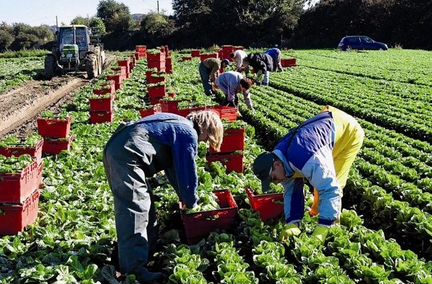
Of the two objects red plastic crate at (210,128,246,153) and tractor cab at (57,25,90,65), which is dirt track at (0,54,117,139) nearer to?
tractor cab at (57,25,90,65)

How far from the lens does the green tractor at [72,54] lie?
76.8ft

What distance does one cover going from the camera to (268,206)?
231 inches

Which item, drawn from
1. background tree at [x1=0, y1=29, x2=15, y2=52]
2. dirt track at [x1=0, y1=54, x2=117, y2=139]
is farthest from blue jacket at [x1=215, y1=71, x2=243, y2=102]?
background tree at [x1=0, y1=29, x2=15, y2=52]

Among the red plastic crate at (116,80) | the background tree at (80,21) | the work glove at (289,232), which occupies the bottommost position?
the work glove at (289,232)

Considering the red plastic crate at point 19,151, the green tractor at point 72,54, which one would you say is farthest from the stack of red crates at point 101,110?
the green tractor at point 72,54

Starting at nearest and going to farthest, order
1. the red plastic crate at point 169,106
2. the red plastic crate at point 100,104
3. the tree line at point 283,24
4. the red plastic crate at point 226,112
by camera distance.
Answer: the red plastic crate at point 226,112 < the red plastic crate at point 169,106 < the red plastic crate at point 100,104 < the tree line at point 283,24

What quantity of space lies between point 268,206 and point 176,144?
1.60 m

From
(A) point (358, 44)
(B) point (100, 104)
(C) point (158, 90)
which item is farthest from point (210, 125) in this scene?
(A) point (358, 44)

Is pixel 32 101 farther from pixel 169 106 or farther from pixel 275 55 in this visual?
pixel 275 55

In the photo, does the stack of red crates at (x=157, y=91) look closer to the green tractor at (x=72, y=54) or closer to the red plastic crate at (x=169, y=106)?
the red plastic crate at (x=169, y=106)

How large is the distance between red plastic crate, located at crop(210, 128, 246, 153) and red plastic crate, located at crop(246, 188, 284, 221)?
258 centimetres

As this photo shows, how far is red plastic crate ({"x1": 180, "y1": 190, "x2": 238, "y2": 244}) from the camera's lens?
5.47 m

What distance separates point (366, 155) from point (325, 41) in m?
42.9

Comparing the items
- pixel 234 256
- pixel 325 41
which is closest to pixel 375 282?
pixel 234 256
